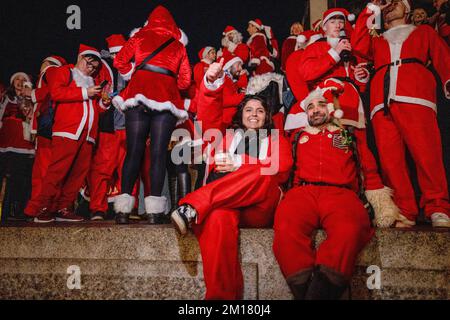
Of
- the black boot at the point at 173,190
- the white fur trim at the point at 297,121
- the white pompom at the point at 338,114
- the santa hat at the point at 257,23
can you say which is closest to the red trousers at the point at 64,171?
the black boot at the point at 173,190

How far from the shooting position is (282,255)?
6.83 feet

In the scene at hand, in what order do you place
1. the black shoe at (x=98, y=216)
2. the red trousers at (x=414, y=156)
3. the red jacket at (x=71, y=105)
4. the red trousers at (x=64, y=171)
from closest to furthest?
the red trousers at (x=414, y=156)
the red trousers at (x=64, y=171)
the red jacket at (x=71, y=105)
the black shoe at (x=98, y=216)

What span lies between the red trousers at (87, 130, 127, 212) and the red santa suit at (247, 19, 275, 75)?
2315mm

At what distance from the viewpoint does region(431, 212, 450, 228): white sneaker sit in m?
2.56

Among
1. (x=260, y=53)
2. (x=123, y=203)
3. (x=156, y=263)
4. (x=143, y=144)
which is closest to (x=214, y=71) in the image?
(x=143, y=144)

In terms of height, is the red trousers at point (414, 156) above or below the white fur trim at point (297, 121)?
below

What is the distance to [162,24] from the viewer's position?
3.18 m

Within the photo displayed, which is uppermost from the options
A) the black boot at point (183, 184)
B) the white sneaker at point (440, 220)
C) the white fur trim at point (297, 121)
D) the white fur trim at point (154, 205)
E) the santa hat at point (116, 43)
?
the santa hat at point (116, 43)

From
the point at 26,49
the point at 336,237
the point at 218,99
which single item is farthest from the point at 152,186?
the point at 26,49

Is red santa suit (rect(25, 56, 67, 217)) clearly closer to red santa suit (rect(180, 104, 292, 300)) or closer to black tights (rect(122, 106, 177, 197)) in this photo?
black tights (rect(122, 106, 177, 197))

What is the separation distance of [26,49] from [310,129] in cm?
534

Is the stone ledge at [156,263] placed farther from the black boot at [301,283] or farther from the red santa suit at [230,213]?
the black boot at [301,283]

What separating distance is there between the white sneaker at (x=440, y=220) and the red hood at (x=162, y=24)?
250 cm

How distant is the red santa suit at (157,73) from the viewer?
2.91 metres
